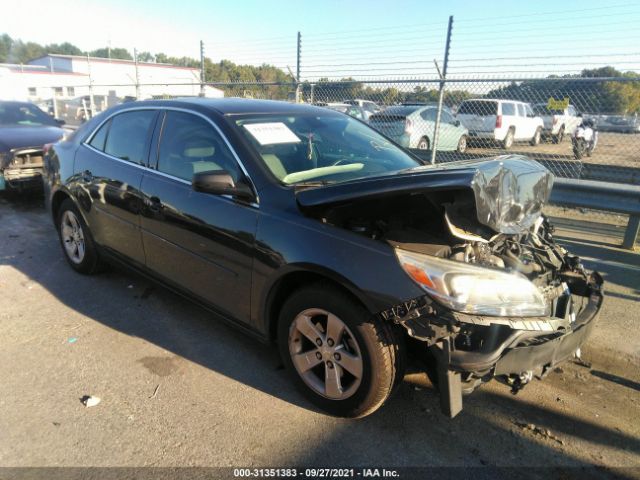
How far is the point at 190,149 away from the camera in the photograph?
3359 millimetres

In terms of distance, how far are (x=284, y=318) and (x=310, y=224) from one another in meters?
0.60

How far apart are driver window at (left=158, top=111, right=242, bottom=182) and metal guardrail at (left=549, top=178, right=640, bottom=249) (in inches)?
179

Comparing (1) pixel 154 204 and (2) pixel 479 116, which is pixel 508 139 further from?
(1) pixel 154 204

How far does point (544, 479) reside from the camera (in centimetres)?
224

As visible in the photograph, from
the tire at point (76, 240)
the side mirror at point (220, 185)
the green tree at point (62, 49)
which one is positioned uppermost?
the green tree at point (62, 49)

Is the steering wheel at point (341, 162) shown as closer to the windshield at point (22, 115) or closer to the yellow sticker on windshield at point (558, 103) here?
the yellow sticker on windshield at point (558, 103)

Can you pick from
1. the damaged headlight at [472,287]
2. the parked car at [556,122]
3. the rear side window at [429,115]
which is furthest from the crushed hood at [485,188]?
the parked car at [556,122]

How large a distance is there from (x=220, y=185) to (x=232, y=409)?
1.32 m

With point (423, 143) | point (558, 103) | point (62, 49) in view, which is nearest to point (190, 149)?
point (558, 103)

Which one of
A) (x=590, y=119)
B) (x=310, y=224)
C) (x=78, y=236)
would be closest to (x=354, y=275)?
(x=310, y=224)

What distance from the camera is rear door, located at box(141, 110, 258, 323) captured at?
2.90 metres

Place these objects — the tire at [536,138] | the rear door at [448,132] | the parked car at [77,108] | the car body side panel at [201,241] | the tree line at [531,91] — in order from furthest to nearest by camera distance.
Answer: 1. the parked car at [77,108]
2. the tire at [536,138]
3. the rear door at [448,132]
4. the tree line at [531,91]
5. the car body side panel at [201,241]

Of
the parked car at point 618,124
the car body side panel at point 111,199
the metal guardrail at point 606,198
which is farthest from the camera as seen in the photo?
the parked car at point 618,124

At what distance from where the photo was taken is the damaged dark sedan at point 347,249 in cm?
221
